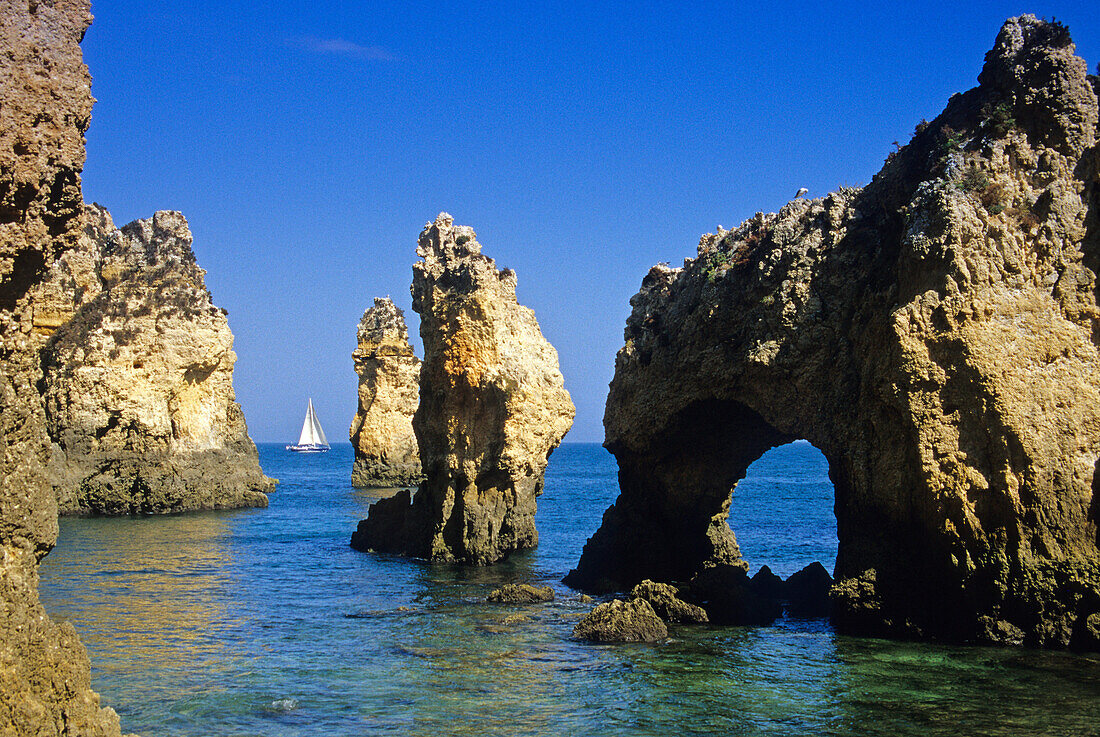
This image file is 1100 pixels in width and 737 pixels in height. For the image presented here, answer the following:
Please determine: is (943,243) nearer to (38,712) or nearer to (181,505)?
(38,712)

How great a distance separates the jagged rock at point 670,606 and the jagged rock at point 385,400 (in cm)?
4547

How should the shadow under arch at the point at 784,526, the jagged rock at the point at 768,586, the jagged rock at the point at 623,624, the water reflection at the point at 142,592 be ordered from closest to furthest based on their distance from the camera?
the water reflection at the point at 142,592, the jagged rock at the point at 623,624, the jagged rock at the point at 768,586, the shadow under arch at the point at 784,526

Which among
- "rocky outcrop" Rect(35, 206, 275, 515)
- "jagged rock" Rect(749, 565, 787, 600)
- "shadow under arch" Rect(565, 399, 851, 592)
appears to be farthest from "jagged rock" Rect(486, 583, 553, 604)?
"rocky outcrop" Rect(35, 206, 275, 515)

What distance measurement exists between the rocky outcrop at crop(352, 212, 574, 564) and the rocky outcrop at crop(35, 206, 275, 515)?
16545mm

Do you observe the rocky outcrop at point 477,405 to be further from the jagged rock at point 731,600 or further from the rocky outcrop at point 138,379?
the rocky outcrop at point 138,379

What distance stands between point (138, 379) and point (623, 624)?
1230 inches

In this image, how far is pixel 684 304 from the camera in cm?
2400

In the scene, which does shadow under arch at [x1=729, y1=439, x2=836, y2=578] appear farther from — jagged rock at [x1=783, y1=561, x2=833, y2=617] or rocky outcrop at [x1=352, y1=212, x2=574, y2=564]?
rocky outcrop at [x1=352, y1=212, x2=574, y2=564]

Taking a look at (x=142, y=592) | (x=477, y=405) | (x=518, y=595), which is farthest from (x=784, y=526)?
(x=142, y=592)

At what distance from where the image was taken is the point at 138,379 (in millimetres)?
42469

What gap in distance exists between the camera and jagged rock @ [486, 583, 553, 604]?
2250cm

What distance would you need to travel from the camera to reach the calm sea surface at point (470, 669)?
13750mm

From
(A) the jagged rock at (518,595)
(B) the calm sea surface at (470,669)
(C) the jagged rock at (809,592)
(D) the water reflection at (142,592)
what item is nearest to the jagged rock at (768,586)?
(C) the jagged rock at (809,592)

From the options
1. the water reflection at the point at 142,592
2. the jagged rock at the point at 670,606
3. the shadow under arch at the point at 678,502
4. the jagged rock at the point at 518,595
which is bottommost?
the water reflection at the point at 142,592
